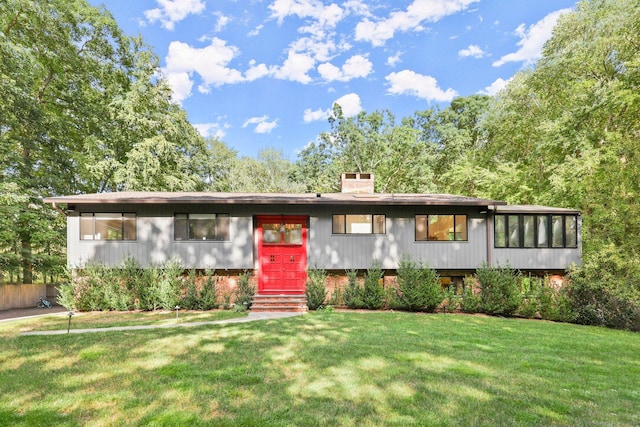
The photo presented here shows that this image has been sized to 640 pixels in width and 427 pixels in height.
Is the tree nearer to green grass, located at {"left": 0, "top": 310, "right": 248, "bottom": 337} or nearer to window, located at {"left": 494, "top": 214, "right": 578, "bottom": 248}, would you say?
window, located at {"left": 494, "top": 214, "right": 578, "bottom": 248}

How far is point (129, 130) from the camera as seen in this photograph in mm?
19703

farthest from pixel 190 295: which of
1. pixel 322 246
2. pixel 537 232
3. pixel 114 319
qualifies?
pixel 537 232

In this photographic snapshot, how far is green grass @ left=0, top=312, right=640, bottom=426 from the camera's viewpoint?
343cm

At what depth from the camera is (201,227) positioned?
11195 millimetres

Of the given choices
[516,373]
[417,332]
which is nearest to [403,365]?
[516,373]

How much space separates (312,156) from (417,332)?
20.2 meters

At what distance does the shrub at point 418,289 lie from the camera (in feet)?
34.2

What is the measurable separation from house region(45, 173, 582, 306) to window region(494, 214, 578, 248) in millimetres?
37

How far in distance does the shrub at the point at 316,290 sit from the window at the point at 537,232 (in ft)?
22.0

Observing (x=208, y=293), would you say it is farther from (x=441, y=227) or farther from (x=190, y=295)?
(x=441, y=227)

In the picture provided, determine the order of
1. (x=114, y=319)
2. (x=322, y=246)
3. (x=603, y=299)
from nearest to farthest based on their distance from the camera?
(x=114, y=319)
(x=603, y=299)
(x=322, y=246)

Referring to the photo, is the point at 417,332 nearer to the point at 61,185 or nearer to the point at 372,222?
the point at 372,222

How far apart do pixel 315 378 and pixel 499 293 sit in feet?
28.1

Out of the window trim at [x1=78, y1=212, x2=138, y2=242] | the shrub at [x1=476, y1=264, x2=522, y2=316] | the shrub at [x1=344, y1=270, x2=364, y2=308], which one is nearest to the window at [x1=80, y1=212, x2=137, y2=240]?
the window trim at [x1=78, y1=212, x2=138, y2=242]
